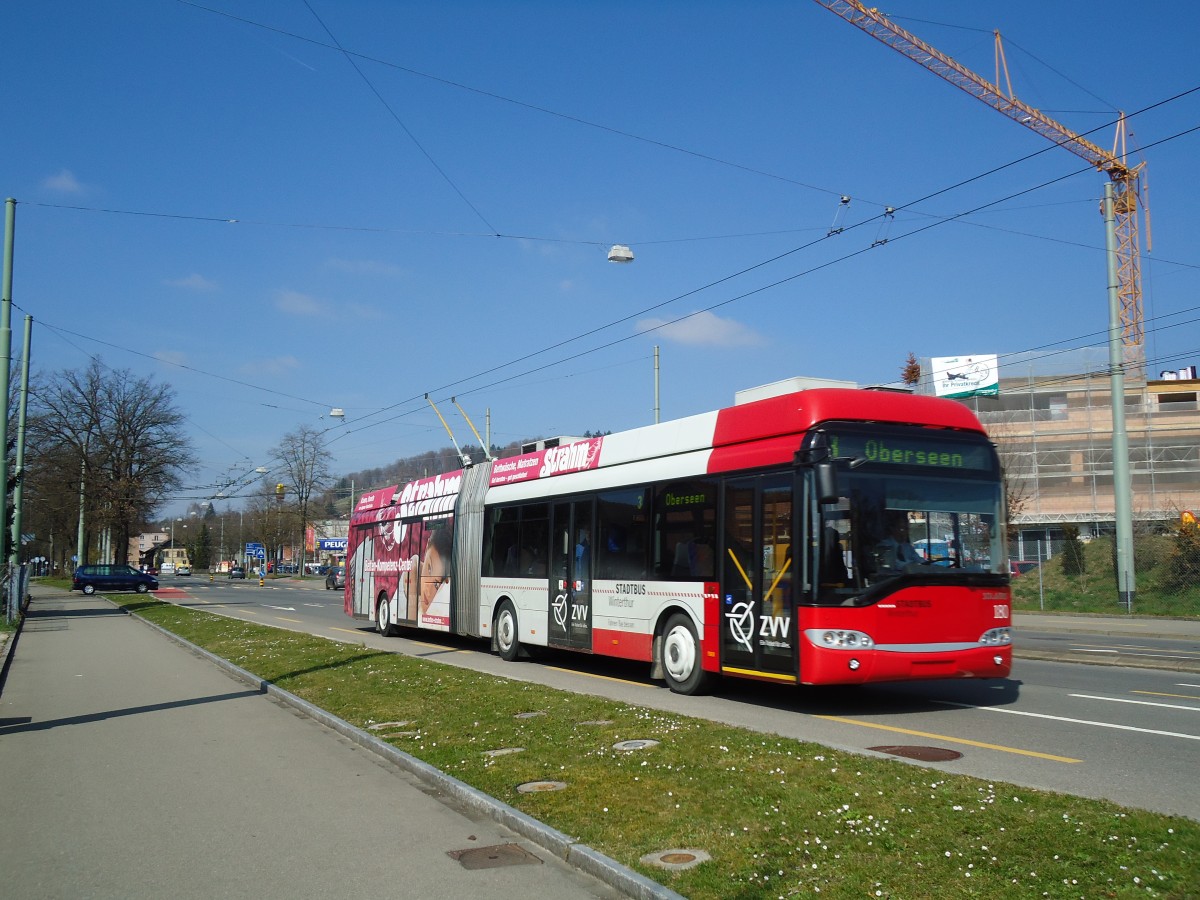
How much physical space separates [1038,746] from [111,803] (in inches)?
305

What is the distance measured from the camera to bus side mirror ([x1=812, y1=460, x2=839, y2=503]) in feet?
34.1

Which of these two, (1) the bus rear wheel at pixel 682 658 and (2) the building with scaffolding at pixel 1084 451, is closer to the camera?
(1) the bus rear wheel at pixel 682 658

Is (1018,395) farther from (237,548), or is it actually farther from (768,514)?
(237,548)

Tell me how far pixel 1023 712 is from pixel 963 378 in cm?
5219

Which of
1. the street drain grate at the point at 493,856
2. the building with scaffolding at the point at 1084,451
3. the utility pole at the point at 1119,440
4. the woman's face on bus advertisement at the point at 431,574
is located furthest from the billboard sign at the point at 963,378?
the street drain grate at the point at 493,856

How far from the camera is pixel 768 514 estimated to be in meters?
11.4

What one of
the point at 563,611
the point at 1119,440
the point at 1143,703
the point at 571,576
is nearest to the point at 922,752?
the point at 1143,703

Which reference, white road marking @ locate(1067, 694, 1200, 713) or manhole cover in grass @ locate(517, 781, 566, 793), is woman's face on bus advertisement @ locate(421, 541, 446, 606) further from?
manhole cover in grass @ locate(517, 781, 566, 793)

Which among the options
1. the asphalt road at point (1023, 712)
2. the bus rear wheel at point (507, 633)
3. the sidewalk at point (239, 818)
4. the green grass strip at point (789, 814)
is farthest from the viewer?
the bus rear wheel at point (507, 633)

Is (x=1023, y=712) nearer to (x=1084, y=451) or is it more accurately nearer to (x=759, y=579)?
(x=759, y=579)

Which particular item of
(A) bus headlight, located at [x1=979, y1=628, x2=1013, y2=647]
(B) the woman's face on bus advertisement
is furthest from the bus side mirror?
(B) the woman's face on bus advertisement

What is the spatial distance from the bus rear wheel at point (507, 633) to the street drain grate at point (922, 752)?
376 inches

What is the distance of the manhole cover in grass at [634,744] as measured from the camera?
8.73 meters

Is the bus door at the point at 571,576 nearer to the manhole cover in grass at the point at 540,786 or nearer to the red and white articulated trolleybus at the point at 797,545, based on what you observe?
the red and white articulated trolleybus at the point at 797,545
